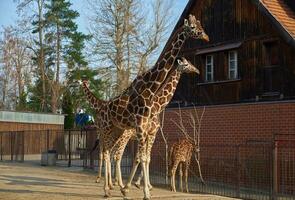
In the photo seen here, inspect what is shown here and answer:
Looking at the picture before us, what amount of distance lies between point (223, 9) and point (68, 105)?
3516 centimetres

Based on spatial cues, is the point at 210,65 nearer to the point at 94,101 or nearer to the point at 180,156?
the point at 180,156

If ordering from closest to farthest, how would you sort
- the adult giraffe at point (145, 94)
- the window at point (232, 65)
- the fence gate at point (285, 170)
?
the adult giraffe at point (145, 94) → the fence gate at point (285, 170) → the window at point (232, 65)

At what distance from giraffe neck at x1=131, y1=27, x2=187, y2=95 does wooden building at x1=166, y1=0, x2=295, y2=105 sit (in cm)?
761

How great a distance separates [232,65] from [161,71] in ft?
33.2

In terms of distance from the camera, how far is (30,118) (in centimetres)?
4362

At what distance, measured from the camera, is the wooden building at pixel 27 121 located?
138 ft

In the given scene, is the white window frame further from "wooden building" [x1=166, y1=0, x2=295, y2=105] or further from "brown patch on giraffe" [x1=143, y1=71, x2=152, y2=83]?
"brown patch on giraffe" [x1=143, y1=71, x2=152, y2=83]

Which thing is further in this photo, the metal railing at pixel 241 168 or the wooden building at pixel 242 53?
the wooden building at pixel 242 53

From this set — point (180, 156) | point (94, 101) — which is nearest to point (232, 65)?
point (180, 156)

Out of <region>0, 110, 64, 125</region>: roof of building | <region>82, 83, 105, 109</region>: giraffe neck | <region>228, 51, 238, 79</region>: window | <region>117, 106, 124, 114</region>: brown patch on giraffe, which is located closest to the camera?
<region>117, 106, 124, 114</region>: brown patch on giraffe

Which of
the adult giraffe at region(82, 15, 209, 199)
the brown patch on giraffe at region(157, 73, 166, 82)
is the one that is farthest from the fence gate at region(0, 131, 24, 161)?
the brown patch on giraffe at region(157, 73, 166, 82)

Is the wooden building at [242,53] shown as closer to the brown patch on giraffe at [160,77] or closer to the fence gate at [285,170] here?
the fence gate at [285,170]

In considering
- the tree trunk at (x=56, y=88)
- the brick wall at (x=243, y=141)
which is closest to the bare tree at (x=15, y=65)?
the tree trunk at (x=56, y=88)

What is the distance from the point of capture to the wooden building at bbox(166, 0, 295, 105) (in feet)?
65.3
